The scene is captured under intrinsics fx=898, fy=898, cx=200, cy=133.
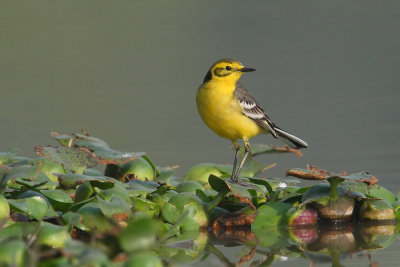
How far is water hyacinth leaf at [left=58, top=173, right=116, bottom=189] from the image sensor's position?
5875mm

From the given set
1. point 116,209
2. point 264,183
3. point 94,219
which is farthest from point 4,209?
point 264,183

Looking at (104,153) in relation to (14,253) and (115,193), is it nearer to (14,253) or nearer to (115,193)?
(115,193)

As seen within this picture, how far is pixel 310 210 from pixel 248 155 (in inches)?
65.1

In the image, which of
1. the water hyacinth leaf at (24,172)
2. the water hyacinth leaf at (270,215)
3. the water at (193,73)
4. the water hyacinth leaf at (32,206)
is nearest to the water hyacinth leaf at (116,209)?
the water hyacinth leaf at (32,206)

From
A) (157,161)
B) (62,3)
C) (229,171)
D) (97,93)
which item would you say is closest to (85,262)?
(229,171)

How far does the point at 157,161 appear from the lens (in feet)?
28.7

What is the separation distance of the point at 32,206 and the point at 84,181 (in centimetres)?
55

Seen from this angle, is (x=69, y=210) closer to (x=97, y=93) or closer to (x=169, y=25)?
(x=97, y=93)

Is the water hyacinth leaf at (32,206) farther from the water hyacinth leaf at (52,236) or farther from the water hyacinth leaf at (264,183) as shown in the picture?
the water hyacinth leaf at (264,183)

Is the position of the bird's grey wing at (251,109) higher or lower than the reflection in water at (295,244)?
higher

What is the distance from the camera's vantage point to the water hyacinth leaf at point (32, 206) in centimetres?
543

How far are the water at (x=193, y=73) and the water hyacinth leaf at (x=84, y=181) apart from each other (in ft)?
6.22

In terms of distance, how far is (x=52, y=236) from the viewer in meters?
4.89

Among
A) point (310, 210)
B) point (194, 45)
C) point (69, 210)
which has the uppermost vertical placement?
point (194, 45)
